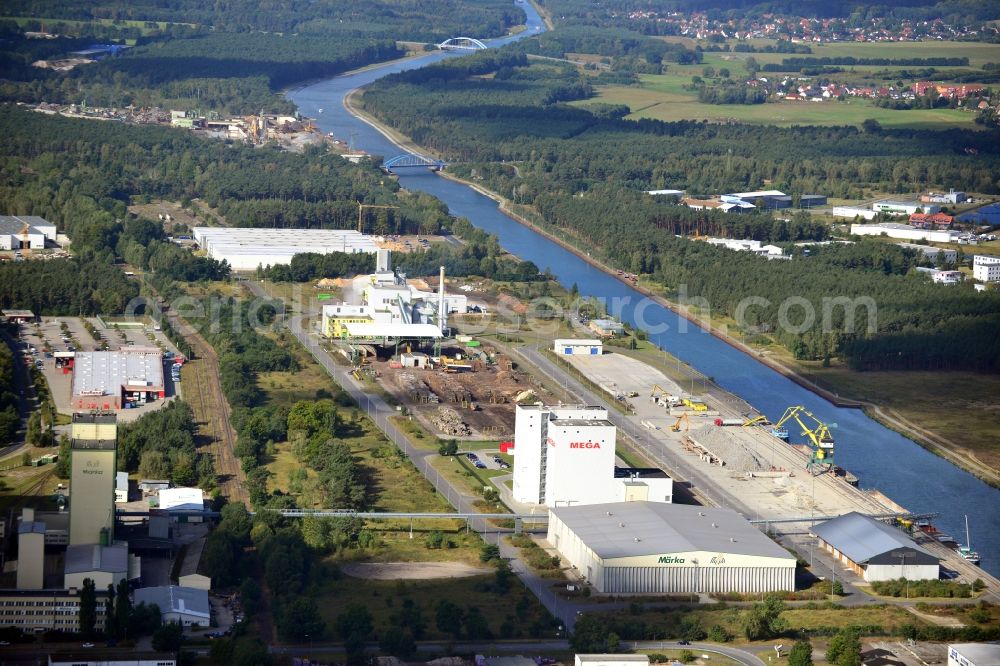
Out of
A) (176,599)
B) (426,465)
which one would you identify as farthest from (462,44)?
(176,599)

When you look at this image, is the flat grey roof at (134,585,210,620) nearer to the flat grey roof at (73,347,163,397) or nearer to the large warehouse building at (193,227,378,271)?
the flat grey roof at (73,347,163,397)

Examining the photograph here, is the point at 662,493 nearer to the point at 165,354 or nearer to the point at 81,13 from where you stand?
the point at 165,354

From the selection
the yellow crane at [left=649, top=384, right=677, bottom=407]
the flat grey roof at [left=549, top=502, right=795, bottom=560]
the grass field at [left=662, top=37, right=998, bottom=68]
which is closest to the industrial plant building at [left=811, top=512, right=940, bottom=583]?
the flat grey roof at [left=549, top=502, right=795, bottom=560]

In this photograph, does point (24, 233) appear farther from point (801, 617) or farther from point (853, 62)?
point (853, 62)

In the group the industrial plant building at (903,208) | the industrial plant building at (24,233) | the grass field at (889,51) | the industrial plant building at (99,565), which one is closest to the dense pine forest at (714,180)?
the industrial plant building at (903,208)

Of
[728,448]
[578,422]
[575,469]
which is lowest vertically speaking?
Answer: [728,448]

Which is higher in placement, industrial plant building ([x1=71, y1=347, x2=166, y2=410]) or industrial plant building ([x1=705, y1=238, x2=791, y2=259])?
industrial plant building ([x1=71, y1=347, x2=166, y2=410])

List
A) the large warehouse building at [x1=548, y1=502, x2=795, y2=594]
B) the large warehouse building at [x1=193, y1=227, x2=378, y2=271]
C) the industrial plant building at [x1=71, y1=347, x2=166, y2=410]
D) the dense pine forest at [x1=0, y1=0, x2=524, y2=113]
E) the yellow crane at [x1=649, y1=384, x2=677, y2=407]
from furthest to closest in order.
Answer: the dense pine forest at [x1=0, y1=0, x2=524, y2=113] < the large warehouse building at [x1=193, y1=227, x2=378, y2=271] < the yellow crane at [x1=649, y1=384, x2=677, y2=407] < the industrial plant building at [x1=71, y1=347, x2=166, y2=410] < the large warehouse building at [x1=548, y1=502, x2=795, y2=594]
